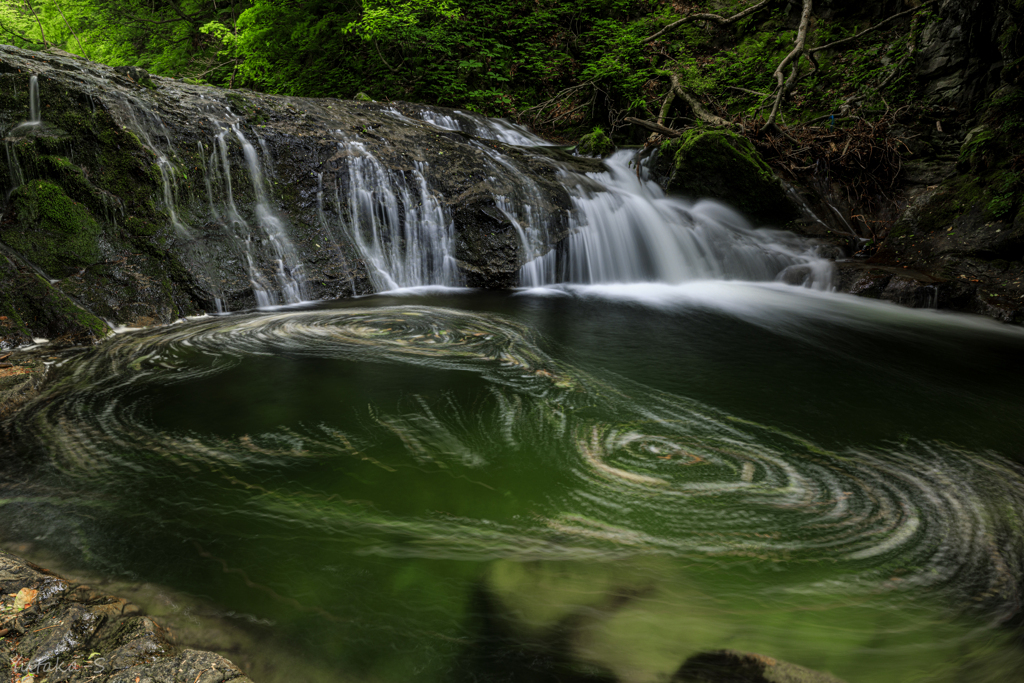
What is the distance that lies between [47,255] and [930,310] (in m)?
10.2

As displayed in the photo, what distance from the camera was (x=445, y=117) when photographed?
10.7 m

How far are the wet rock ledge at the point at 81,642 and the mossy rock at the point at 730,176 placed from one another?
31.0 feet

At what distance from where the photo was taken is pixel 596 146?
11.0 m

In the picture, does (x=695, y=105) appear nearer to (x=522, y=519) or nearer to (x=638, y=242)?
(x=638, y=242)

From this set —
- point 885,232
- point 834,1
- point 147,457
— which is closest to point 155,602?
point 147,457

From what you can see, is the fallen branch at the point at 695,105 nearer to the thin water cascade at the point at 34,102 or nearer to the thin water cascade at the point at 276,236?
the thin water cascade at the point at 276,236

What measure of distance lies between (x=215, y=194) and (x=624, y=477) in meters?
6.42

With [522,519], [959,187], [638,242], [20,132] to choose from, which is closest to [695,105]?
[638,242]

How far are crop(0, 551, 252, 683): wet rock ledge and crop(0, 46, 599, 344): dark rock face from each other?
12.8 ft

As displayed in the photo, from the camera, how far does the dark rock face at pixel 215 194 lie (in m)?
5.26

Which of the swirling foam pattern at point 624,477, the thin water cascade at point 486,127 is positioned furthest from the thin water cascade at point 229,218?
the thin water cascade at point 486,127

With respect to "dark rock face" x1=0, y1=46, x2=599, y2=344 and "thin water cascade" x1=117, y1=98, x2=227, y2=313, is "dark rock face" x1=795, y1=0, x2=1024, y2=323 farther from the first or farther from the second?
"thin water cascade" x1=117, y1=98, x2=227, y2=313

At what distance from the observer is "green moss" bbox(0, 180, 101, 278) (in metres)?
5.02

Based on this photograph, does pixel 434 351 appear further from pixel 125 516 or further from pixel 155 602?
pixel 155 602
